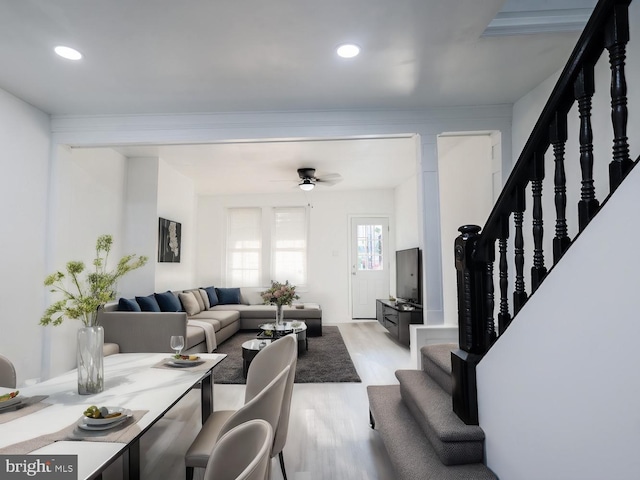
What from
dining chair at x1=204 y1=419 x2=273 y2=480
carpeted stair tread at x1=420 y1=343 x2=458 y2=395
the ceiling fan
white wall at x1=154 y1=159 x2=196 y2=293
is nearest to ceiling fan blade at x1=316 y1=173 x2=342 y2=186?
the ceiling fan

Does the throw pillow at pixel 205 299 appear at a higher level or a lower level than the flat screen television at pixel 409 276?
lower

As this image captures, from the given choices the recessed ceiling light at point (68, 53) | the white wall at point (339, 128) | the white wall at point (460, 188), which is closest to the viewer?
the recessed ceiling light at point (68, 53)

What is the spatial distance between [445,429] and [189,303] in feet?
15.4

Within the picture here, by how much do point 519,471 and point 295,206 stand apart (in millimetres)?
6740

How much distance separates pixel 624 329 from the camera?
1.05 m

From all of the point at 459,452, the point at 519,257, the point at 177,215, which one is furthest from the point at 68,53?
the point at 177,215

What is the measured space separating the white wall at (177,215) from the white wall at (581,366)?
5042 millimetres

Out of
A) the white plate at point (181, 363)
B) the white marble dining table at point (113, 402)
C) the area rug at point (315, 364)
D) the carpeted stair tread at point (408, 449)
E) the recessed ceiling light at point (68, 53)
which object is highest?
the recessed ceiling light at point (68, 53)

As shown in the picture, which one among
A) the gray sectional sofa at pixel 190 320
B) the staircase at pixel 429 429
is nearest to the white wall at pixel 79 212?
the gray sectional sofa at pixel 190 320

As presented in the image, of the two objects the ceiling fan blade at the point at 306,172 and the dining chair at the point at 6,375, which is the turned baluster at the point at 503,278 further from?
the ceiling fan blade at the point at 306,172

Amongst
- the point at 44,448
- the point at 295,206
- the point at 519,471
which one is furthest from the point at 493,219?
the point at 295,206

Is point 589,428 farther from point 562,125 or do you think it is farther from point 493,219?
point 562,125

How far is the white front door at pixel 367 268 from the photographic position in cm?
787

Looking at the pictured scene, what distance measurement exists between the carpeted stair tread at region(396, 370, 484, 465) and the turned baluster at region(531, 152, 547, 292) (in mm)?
811
